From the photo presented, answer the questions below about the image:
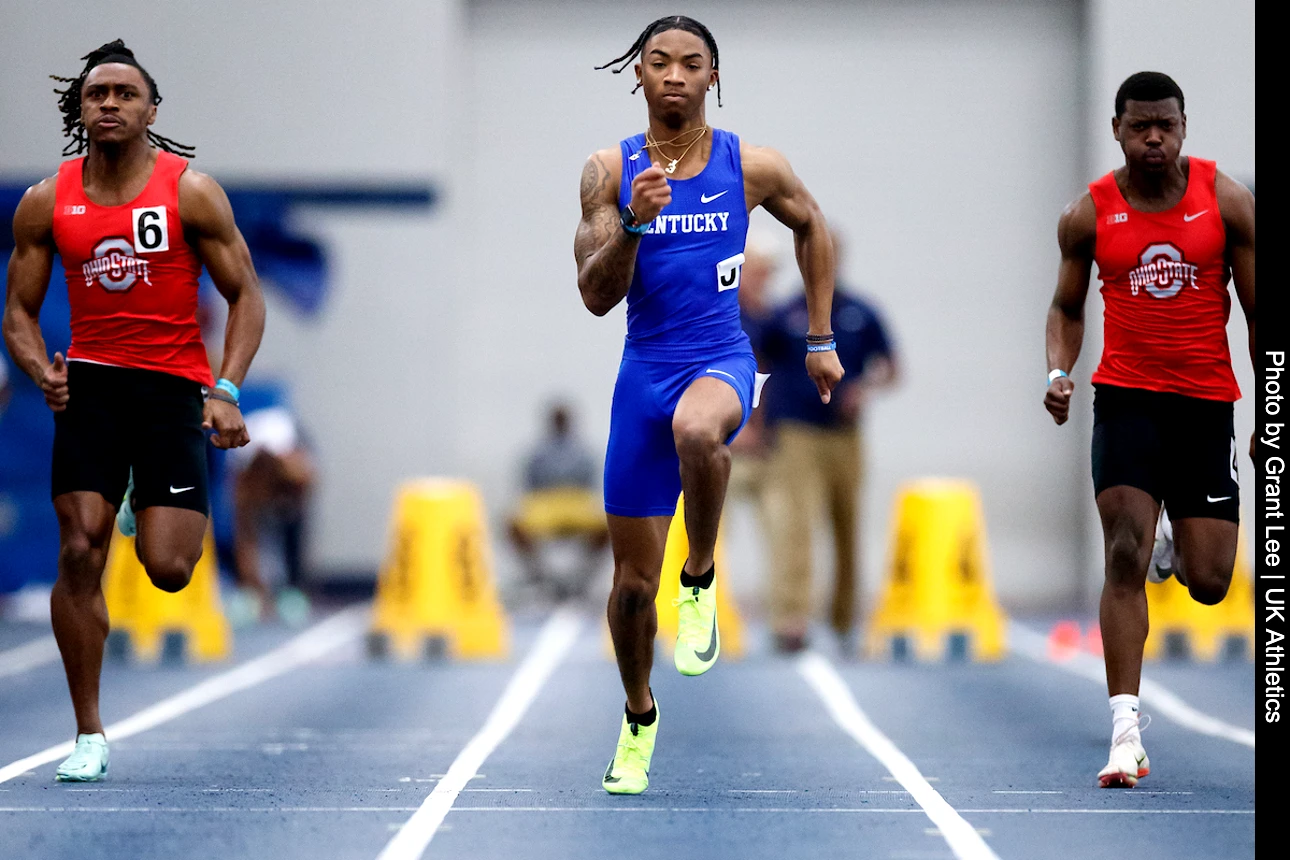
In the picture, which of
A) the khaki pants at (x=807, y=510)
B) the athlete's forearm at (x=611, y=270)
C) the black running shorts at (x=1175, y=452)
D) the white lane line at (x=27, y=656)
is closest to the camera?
the athlete's forearm at (x=611, y=270)

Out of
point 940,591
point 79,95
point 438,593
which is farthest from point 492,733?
point 940,591

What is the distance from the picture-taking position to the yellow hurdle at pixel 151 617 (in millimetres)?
10906

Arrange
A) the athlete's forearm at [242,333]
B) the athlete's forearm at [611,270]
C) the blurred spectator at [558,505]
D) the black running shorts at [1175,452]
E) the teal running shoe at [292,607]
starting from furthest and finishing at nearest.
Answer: the blurred spectator at [558,505] < the teal running shoe at [292,607] < the athlete's forearm at [242,333] < the black running shorts at [1175,452] < the athlete's forearm at [611,270]

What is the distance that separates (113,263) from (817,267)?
92.1 inches

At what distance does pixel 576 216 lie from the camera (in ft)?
56.6

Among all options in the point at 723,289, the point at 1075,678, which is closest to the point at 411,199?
the point at 1075,678

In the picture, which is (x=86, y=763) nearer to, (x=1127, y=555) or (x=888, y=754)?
(x=888, y=754)

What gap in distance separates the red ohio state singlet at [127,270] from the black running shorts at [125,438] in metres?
0.06

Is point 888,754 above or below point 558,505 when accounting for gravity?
below

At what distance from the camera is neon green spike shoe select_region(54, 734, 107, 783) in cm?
575

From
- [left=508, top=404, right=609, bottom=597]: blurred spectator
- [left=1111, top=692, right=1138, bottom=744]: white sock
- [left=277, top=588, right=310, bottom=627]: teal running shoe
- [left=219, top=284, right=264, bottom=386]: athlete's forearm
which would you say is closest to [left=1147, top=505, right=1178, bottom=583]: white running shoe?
[left=1111, top=692, right=1138, bottom=744]: white sock

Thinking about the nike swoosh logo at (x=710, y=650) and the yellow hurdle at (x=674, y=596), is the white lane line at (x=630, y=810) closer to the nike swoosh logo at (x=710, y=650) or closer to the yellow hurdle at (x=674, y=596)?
the nike swoosh logo at (x=710, y=650)

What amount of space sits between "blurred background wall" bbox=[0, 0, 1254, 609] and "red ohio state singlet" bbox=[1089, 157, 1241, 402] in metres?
10.7

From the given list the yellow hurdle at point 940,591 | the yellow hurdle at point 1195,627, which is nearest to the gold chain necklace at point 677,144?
the yellow hurdle at point 940,591
